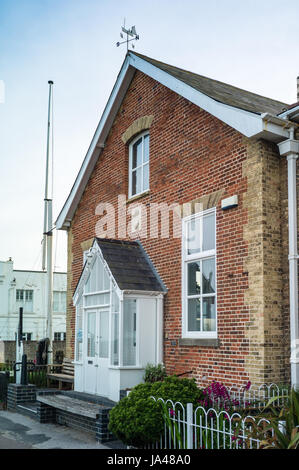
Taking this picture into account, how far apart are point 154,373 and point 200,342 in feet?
4.67

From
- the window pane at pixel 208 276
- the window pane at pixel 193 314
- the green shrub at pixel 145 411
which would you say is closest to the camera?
the green shrub at pixel 145 411

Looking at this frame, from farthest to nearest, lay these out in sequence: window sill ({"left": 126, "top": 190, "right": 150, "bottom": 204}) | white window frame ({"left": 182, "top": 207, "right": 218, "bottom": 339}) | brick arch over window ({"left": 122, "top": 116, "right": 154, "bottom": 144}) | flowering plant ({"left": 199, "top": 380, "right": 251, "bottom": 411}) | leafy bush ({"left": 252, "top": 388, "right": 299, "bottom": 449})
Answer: brick arch over window ({"left": 122, "top": 116, "right": 154, "bottom": 144}) < window sill ({"left": 126, "top": 190, "right": 150, "bottom": 204}) < white window frame ({"left": 182, "top": 207, "right": 218, "bottom": 339}) < flowering plant ({"left": 199, "top": 380, "right": 251, "bottom": 411}) < leafy bush ({"left": 252, "top": 388, "right": 299, "bottom": 449})

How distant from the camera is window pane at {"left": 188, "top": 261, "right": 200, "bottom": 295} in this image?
1130 centimetres

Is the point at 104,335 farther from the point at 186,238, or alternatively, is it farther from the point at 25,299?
the point at 25,299

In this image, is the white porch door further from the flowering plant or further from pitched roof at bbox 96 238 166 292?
the flowering plant

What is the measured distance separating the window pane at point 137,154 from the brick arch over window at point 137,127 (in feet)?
0.80

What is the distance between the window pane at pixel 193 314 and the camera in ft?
36.8

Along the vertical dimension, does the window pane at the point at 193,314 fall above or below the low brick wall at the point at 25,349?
above

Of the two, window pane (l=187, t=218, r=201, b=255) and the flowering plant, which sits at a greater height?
window pane (l=187, t=218, r=201, b=255)

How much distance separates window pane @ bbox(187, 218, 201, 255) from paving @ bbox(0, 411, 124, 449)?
4145mm

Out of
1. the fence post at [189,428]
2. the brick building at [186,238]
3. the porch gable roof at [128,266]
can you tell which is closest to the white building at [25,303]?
the brick building at [186,238]

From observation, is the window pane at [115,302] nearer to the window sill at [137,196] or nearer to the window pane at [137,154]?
the window sill at [137,196]

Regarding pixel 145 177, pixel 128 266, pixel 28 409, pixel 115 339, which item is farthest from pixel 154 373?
pixel 145 177

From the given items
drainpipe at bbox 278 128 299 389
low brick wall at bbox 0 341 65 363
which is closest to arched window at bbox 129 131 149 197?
drainpipe at bbox 278 128 299 389
